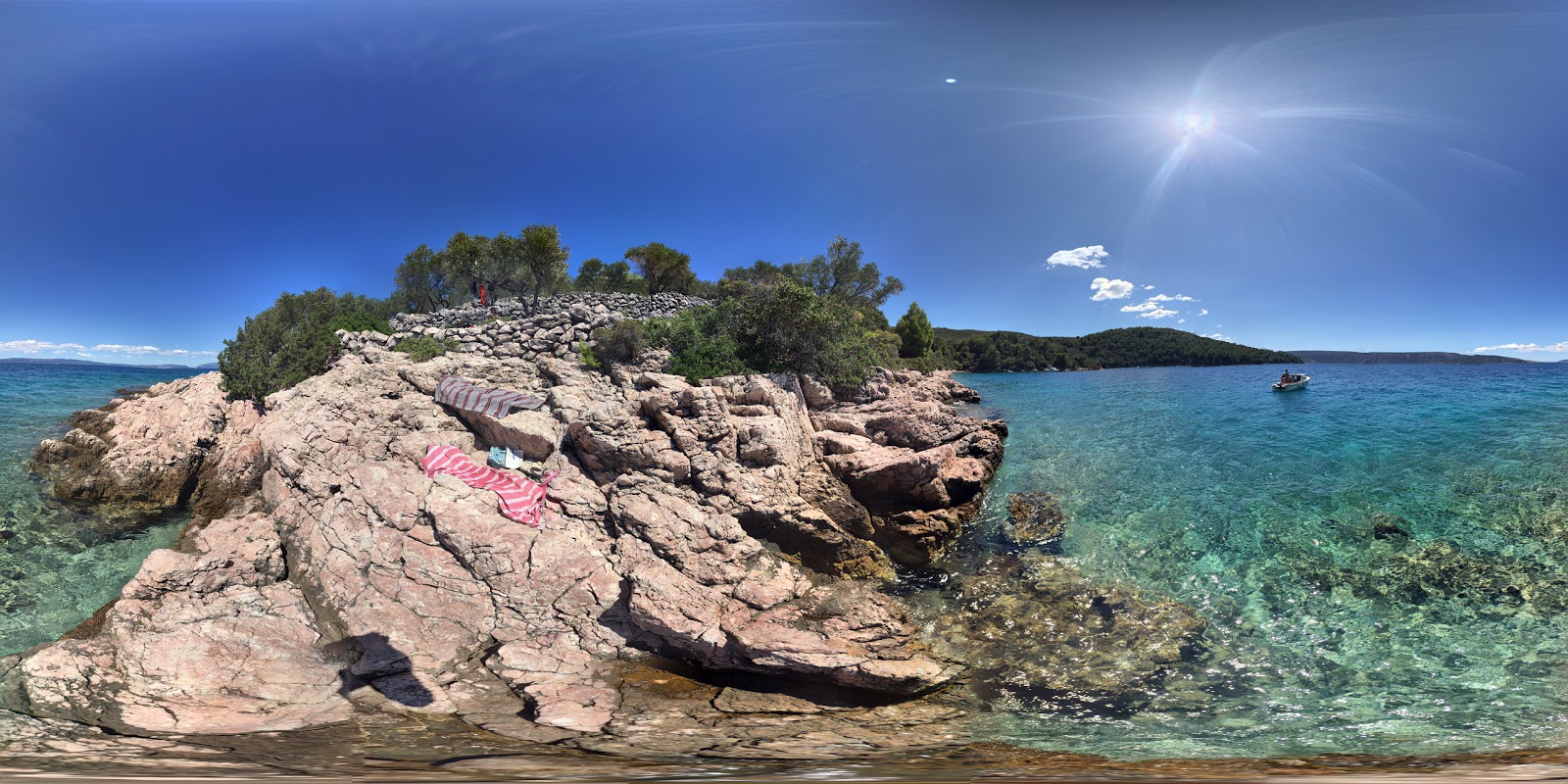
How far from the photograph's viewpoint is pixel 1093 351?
106250mm

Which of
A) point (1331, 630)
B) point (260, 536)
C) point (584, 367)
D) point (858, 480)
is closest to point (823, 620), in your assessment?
point (858, 480)

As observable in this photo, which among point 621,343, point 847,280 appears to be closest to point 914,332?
point 847,280

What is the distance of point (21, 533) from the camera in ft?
32.1

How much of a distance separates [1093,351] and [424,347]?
118m

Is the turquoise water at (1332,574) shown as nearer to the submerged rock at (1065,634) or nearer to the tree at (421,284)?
the submerged rock at (1065,634)

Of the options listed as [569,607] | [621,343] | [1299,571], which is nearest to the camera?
[569,607]

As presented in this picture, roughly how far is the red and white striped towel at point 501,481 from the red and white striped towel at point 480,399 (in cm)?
163

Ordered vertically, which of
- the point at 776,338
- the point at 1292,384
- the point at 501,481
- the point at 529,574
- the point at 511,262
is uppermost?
the point at 511,262

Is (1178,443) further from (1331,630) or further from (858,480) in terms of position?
(858,480)

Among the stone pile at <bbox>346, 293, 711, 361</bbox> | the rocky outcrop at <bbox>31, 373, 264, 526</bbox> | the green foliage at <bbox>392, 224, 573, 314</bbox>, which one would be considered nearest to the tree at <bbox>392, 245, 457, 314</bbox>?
the green foliage at <bbox>392, 224, 573, 314</bbox>

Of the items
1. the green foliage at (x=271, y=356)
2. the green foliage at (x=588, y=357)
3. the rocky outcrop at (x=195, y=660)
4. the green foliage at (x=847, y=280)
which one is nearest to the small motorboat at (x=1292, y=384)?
the green foliage at (x=847, y=280)

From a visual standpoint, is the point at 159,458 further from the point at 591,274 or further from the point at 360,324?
the point at 591,274

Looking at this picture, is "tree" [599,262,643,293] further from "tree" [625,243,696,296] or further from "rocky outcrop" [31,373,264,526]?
"rocky outcrop" [31,373,264,526]

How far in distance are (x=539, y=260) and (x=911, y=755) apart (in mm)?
27474
